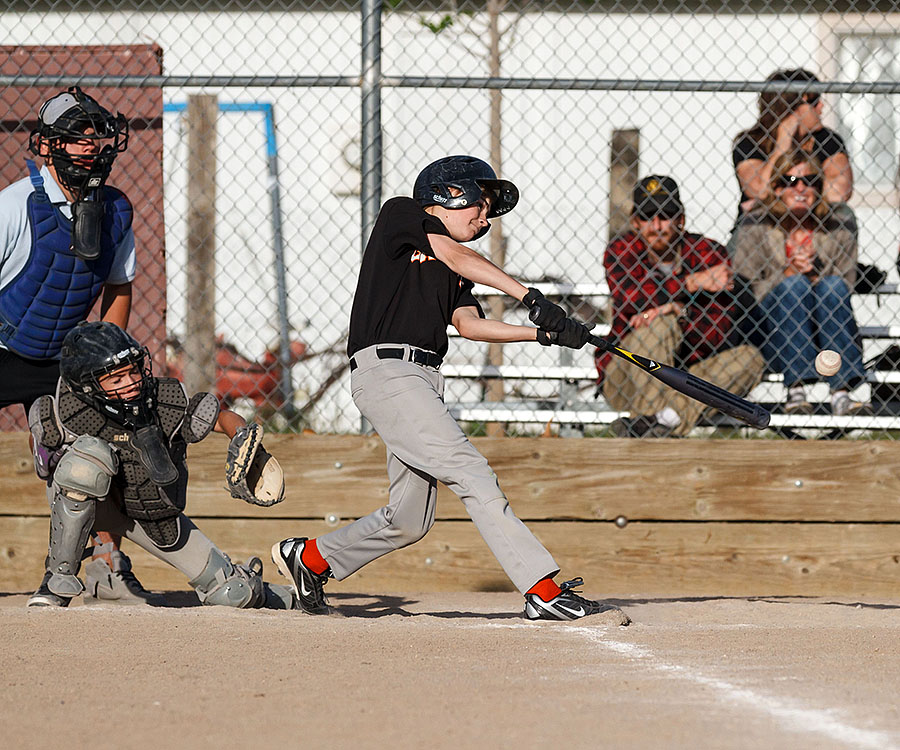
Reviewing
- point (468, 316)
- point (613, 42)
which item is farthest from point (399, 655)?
point (613, 42)

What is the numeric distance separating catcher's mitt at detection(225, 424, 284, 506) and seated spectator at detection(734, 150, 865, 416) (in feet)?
9.04

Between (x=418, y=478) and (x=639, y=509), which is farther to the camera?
(x=639, y=509)

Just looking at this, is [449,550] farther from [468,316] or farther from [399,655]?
[399,655]

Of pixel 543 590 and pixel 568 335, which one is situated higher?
pixel 568 335

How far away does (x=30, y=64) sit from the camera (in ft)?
25.4

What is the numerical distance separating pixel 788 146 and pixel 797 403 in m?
1.40

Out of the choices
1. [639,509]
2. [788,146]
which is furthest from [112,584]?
[788,146]

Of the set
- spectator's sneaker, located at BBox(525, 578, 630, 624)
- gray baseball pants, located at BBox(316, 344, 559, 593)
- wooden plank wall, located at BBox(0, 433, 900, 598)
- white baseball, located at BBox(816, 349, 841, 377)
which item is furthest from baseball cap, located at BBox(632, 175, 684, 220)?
spectator's sneaker, located at BBox(525, 578, 630, 624)

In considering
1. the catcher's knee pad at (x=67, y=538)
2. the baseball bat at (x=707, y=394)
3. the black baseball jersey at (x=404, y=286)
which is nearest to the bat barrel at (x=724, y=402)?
the baseball bat at (x=707, y=394)

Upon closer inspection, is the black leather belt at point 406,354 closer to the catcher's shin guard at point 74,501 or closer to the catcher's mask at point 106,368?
the catcher's mask at point 106,368

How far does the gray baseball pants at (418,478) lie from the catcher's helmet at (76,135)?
55.0 inches

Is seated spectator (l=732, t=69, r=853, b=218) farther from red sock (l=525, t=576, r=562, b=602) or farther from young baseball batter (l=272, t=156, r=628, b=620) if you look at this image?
red sock (l=525, t=576, r=562, b=602)

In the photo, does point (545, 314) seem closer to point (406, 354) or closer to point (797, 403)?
point (406, 354)

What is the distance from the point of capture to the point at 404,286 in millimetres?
4562
